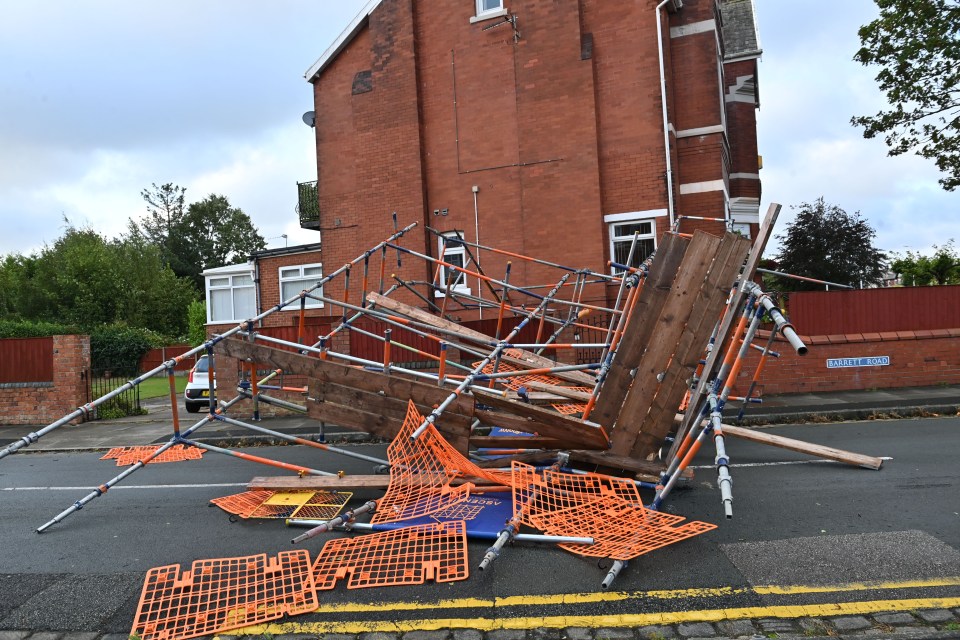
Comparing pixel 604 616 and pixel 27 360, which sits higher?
pixel 27 360

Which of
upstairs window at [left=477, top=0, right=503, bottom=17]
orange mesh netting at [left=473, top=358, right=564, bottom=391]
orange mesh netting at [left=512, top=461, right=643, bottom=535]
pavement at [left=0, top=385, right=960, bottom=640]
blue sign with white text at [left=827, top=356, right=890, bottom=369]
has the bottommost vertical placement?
pavement at [left=0, top=385, right=960, bottom=640]

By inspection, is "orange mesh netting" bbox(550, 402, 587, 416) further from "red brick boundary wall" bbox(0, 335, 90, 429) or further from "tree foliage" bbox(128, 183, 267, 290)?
"tree foliage" bbox(128, 183, 267, 290)

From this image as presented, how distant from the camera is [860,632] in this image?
3324 millimetres

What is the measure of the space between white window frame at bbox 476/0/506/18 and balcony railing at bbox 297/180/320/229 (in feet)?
27.5

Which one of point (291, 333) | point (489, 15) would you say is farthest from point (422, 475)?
point (489, 15)

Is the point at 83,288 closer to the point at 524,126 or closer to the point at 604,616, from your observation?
the point at 524,126

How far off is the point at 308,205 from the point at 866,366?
1690 centimetres

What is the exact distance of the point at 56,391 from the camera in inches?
571

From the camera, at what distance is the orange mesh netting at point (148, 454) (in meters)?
8.98

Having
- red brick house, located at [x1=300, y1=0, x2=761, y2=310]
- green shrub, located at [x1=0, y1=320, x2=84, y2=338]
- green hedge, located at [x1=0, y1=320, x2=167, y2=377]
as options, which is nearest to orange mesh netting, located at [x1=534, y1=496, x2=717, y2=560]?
red brick house, located at [x1=300, y1=0, x2=761, y2=310]

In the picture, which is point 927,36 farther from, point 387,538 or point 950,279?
point 387,538

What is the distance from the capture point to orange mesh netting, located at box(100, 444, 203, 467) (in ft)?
29.5

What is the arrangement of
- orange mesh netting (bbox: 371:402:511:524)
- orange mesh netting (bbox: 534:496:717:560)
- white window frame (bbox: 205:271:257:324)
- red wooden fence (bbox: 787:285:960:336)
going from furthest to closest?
white window frame (bbox: 205:271:257:324), red wooden fence (bbox: 787:285:960:336), orange mesh netting (bbox: 371:402:511:524), orange mesh netting (bbox: 534:496:717:560)

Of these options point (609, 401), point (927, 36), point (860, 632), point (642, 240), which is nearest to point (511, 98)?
point (642, 240)
